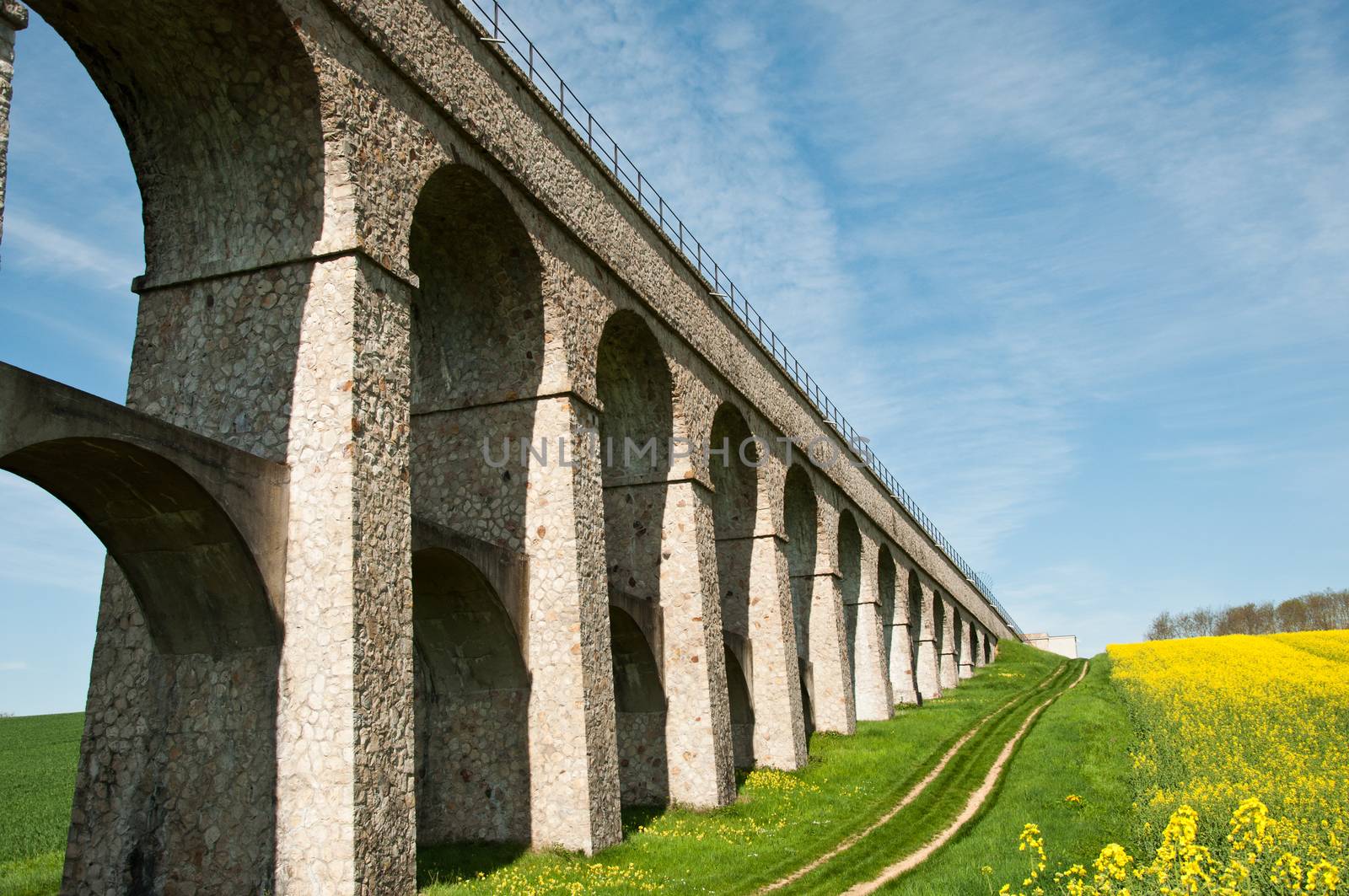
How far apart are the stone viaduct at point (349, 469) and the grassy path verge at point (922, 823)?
299cm

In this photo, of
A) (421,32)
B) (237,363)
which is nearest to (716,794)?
(237,363)

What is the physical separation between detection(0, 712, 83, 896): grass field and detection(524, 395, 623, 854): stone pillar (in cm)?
560

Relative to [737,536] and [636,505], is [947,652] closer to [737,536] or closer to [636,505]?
[737,536]

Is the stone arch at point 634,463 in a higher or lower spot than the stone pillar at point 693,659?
higher

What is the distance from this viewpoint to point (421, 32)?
11938mm

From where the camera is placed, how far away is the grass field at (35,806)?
1131cm

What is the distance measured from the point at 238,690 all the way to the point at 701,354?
1235 centimetres

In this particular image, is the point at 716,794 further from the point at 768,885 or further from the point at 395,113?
the point at 395,113

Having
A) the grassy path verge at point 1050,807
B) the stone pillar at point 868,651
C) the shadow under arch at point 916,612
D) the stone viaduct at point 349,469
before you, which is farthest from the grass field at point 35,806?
the shadow under arch at point 916,612

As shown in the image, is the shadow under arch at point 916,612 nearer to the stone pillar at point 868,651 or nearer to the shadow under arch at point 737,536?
the stone pillar at point 868,651

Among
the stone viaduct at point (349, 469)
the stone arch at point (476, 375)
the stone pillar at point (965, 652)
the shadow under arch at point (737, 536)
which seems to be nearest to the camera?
the stone viaduct at point (349, 469)

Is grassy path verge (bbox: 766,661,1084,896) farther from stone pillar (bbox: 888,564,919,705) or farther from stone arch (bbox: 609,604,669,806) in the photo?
stone pillar (bbox: 888,564,919,705)

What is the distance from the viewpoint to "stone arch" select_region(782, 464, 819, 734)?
2773 cm

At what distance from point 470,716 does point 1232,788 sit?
30.6 feet
